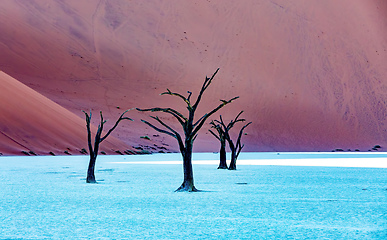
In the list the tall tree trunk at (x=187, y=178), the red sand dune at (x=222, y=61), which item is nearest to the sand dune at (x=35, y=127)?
the red sand dune at (x=222, y=61)

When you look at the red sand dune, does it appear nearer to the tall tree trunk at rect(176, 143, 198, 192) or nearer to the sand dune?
the sand dune

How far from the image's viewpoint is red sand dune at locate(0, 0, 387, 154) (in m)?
63.7

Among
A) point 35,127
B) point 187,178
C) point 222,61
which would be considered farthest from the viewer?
point 222,61

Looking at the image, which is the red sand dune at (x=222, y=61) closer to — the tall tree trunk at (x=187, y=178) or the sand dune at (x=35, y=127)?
the sand dune at (x=35, y=127)

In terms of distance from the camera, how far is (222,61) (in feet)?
228

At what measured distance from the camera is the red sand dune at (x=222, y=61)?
63656 millimetres

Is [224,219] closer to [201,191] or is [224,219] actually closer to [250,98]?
[201,191]

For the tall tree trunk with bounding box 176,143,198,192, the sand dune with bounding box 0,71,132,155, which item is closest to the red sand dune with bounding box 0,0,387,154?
the sand dune with bounding box 0,71,132,155

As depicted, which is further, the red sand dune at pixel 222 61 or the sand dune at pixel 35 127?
the red sand dune at pixel 222 61

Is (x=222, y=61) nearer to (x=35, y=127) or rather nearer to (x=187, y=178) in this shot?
(x=35, y=127)

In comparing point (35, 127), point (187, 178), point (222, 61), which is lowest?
point (187, 178)

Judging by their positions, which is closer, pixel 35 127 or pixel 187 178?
pixel 187 178

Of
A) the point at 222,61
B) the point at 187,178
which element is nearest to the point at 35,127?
the point at 187,178

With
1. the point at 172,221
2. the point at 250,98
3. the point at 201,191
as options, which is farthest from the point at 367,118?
the point at 172,221
